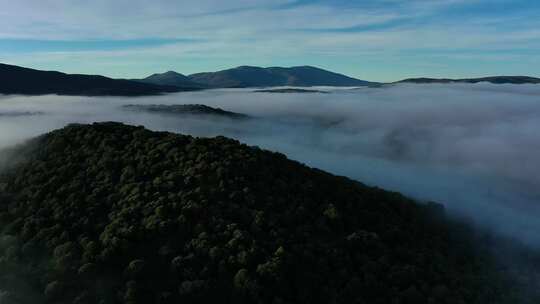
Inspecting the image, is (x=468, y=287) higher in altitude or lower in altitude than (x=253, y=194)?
lower

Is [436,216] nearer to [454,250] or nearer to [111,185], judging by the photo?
[454,250]

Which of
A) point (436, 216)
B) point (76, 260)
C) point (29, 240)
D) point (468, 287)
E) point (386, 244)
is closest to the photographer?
point (76, 260)

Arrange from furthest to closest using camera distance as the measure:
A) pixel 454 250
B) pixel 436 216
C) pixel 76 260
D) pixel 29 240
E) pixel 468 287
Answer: pixel 436 216 → pixel 454 250 → pixel 468 287 → pixel 29 240 → pixel 76 260

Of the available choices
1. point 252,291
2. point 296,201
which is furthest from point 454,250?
point 252,291

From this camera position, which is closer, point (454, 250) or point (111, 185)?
point (111, 185)

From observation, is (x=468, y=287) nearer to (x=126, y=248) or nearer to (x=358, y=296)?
(x=358, y=296)

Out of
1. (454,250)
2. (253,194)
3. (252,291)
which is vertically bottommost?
(454,250)

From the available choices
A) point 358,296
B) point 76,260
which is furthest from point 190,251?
point 358,296
